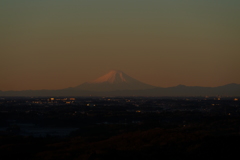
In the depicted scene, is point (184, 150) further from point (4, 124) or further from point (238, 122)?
point (4, 124)

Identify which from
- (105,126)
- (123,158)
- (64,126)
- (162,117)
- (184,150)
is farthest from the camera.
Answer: (162,117)

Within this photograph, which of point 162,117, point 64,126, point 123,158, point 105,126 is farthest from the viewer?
point 162,117

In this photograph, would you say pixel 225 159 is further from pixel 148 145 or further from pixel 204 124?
pixel 204 124

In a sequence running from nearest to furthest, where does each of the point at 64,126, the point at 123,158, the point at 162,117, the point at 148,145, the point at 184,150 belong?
the point at 123,158 → the point at 184,150 → the point at 148,145 → the point at 64,126 → the point at 162,117

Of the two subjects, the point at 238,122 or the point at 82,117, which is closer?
the point at 238,122

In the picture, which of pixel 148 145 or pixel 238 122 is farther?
pixel 238 122

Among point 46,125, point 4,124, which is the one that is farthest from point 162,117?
point 4,124

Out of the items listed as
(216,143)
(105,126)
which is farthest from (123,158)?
(105,126)

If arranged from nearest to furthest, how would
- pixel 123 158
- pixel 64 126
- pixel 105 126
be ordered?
1. pixel 123 158
2. pixel 105 126
3. pixel 64 126
